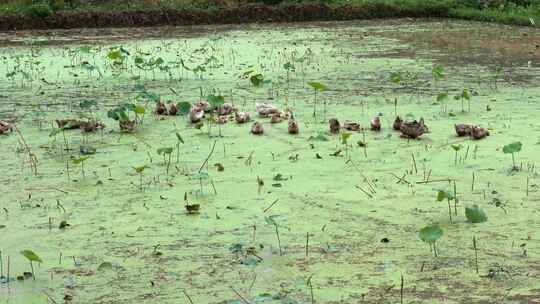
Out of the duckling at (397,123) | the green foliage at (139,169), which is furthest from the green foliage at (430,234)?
the duckling at (397,123)

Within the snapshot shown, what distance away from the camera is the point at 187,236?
2.71 meters

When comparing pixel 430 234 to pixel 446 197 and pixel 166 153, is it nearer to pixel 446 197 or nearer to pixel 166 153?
pixel 446 197

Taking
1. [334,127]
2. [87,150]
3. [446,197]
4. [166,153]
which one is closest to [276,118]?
[334,127]

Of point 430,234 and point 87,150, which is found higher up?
point 430,234

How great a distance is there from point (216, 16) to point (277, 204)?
30.5 ft

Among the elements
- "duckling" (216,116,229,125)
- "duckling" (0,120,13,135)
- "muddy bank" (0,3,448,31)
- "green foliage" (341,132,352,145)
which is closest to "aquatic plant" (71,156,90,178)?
"duckling" (0,120,13,135)

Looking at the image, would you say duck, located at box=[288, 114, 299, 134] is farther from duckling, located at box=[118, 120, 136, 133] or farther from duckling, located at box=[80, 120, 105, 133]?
duckling, located at box=[80, 120, 105, 133]

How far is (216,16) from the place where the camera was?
1206cm

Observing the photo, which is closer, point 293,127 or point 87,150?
point 87,150

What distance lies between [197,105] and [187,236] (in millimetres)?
2031

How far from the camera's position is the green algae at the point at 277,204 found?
2.30 m

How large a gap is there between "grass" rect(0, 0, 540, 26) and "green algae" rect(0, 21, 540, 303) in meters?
6.39

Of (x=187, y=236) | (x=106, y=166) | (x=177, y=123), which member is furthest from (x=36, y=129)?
(x=187, y=236)

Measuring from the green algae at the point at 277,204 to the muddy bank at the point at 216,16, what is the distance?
6197mm
